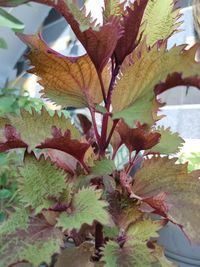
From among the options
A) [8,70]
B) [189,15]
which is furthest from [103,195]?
[8,70]

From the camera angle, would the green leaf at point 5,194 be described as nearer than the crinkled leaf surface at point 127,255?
No

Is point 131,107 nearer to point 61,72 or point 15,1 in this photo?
point 61,72

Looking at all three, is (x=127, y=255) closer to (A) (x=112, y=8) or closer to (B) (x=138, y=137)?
(B) (x=138, y=137)

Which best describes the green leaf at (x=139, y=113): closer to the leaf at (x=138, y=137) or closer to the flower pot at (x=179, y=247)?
the leaf at (x=138, y=137)

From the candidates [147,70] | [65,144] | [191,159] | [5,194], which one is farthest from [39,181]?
[5,194]

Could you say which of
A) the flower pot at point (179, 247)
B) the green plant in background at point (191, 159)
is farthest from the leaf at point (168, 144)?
the green plant in background at point (191, 159)

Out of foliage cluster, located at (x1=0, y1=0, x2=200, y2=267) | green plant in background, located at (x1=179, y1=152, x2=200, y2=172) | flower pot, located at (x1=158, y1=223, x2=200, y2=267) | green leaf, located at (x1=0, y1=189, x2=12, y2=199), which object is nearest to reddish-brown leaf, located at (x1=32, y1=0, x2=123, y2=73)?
foliage cluster, located at (x1=0, y1=0, x2=200, y2=267)
